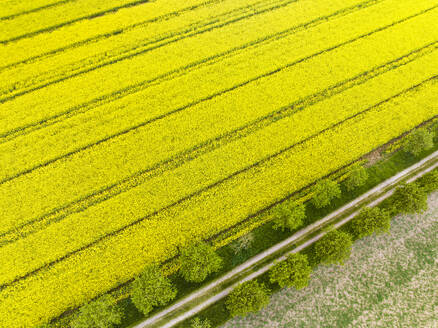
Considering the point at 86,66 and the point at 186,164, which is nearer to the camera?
the point at 186,164

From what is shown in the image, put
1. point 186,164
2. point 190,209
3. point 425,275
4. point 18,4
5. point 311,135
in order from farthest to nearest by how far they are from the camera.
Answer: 1. point 18,4
2. point 311,135
3. point 186,164
4. point 190,209
5. point 425,275

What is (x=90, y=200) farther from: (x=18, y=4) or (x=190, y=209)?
(x=18, y=4)

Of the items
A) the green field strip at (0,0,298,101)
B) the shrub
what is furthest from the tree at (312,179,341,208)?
the green field strip at (0,0,298,101)

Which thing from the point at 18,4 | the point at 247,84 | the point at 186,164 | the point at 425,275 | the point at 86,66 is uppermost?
the point at 18,4

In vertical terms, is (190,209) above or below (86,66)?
below

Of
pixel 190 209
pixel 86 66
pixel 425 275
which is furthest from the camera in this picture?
pixel 86 66

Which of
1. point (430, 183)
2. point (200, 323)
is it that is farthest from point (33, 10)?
point (430, 183)

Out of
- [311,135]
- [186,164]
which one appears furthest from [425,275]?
[186,164]
